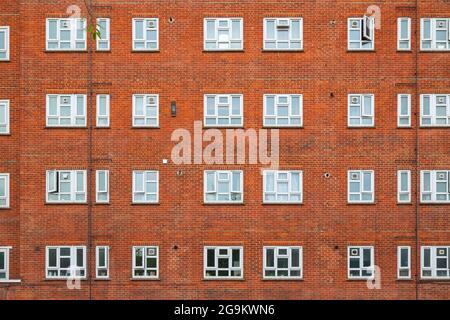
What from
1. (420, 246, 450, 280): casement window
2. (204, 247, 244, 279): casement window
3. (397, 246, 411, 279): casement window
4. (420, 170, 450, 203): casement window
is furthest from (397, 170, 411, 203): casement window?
(204, 247, 244, 279): casement window

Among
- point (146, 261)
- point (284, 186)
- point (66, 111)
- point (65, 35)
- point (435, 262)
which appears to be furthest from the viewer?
point (65, 35)

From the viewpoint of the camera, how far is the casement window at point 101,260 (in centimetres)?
2673

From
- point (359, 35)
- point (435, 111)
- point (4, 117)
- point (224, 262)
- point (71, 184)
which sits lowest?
point (224, 262)

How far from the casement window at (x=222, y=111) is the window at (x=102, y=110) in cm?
392

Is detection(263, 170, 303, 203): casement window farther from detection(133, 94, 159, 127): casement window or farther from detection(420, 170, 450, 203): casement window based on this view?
detection(133, 94, 159, 127): casement window

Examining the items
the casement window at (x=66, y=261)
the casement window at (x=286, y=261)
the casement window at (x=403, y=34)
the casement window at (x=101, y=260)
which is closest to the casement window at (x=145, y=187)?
the casement window at (x=101, y=260)

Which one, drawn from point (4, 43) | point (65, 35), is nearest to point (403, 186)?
point (65, 35)

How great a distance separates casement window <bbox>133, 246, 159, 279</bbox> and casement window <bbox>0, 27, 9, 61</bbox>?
30.8 feet

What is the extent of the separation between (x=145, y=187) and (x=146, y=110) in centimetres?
304

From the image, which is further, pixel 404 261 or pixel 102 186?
pixel 102 186

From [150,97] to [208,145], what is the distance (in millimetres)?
2995

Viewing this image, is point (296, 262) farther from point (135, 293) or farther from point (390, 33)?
point (390, 33)

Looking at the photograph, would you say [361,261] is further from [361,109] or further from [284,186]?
[361,109]

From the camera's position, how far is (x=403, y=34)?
2691 cm
